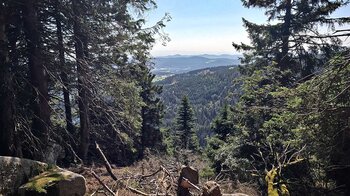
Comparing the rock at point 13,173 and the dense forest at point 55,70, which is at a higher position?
the dense forest at point 55,70

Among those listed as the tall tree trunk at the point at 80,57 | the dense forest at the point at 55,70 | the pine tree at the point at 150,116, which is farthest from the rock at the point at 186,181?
the pine tree at the point at 150,116

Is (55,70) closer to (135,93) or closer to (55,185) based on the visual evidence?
(135,93)

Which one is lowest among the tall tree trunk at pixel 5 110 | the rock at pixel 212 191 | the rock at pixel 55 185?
the rock at pixel 55 185

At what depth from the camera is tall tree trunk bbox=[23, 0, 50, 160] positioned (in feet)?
30.7

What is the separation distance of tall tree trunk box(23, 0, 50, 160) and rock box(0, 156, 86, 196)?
99.5 inches

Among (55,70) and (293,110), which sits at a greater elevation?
(55,70)

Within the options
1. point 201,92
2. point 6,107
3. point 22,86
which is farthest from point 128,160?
point 201,92

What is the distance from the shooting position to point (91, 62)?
11578mm

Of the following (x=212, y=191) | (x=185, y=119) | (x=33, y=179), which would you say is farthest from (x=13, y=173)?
(x=185, y=119)

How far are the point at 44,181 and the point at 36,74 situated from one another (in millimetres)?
4156

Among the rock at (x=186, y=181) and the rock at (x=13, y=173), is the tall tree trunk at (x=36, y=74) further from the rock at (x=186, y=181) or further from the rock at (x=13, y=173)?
the rock at (x=186, y=181)

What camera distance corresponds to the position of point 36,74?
959 cm

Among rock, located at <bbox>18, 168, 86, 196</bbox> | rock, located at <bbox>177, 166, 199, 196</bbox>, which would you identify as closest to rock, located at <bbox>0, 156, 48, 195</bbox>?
rock, located at <bbox>18, 168, 86, 196</bbox>

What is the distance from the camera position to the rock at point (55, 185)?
6266 mm
